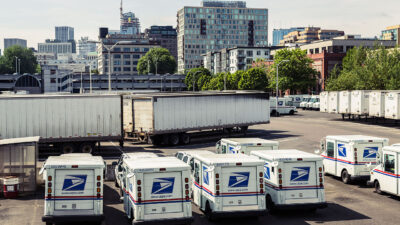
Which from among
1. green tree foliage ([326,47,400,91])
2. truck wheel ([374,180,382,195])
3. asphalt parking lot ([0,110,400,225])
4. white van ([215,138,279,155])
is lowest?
asphalt parking lot ([0,110,400,225])

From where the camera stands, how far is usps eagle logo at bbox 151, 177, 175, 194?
591 inches

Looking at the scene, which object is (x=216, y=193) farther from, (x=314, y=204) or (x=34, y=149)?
(x=34, y=149)

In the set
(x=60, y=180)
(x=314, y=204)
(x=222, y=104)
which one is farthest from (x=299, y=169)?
(x=222, y=104)

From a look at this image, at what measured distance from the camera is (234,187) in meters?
16.0

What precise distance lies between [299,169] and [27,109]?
21.2 m

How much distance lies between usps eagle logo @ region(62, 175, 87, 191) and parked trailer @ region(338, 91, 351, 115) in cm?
4809

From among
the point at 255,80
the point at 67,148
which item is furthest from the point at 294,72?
the point at 67,148

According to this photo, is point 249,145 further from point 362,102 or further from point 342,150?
point 362,102

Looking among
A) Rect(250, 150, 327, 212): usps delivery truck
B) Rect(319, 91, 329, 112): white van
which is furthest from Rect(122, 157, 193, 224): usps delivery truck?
Rect(319, 91, 329, 112): white van

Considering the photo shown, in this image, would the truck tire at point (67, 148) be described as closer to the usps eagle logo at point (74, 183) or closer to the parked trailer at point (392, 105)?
the usps eagle logo at point (74, 183)

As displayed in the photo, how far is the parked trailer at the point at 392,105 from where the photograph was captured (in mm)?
49312

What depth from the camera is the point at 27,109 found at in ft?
105

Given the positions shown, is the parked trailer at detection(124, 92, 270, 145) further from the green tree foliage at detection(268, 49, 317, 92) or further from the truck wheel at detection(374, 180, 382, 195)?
the green tree foliage at detection(268, 49, 317, 92)

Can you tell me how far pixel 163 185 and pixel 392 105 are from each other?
41089mm
